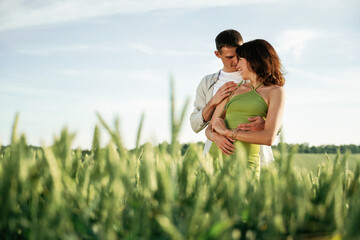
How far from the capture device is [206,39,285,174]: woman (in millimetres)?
2773

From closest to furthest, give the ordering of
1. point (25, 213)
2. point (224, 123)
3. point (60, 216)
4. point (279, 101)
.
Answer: point (60, 216) → point (25, 213) → point (279, 101) → point (224, 123)

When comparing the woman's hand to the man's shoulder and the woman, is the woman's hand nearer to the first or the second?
the woman

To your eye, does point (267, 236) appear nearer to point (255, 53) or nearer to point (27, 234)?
point (27, 234)

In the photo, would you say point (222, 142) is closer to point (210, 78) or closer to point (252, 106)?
point (252, 106)

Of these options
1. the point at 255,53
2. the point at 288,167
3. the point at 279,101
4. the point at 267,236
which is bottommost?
the point at 267,236

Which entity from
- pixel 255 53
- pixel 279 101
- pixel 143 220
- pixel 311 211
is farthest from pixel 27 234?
pixel 255 53

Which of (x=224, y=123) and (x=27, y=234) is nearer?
(x=27, y=234)

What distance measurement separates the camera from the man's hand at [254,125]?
270cm

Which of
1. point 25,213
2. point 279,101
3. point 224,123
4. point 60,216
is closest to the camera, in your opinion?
point 60,216

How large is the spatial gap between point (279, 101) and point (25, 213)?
2295mm

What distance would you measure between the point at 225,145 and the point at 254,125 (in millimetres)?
287

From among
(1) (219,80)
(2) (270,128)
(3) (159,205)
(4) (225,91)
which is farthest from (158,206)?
(1) (219,80)

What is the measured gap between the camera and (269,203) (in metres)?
0.79

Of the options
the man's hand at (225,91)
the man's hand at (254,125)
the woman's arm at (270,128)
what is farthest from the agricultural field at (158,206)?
the man's hand at (225,91)
